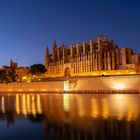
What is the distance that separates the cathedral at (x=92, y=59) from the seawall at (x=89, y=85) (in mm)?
9623

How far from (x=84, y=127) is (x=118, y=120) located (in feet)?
7.83

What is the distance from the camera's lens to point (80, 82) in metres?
57.8

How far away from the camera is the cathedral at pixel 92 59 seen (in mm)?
65312

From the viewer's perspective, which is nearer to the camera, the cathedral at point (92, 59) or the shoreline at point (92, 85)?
the shoreline at point (92, 85)

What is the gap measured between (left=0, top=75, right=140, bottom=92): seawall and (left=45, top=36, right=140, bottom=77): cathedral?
9623mm

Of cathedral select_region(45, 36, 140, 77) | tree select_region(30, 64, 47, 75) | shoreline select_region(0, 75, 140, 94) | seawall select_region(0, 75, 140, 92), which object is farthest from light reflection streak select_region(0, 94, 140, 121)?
tree select_region(30, 64, 47, 75)

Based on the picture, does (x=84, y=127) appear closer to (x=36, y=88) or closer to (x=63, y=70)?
(x=36, y=88)

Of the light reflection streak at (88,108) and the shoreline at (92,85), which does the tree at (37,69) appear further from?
the light reflection streak at (88,108)

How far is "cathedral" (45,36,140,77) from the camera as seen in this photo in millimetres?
65312

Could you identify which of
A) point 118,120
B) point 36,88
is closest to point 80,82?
point 36,88

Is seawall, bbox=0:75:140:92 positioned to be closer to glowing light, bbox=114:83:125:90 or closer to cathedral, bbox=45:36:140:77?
glowing light, bbox=114:83:125:90

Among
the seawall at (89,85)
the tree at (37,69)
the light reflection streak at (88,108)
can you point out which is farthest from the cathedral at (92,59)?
the light reflection streak at (88,108)

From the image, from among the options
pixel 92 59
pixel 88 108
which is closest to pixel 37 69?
pixel 92 59

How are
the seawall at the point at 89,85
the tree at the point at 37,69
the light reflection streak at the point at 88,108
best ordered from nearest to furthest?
1. the light reflection streak at the point at 88,108
2. the seawall at the point at 89,85
3. the tree at the point at 37,69
